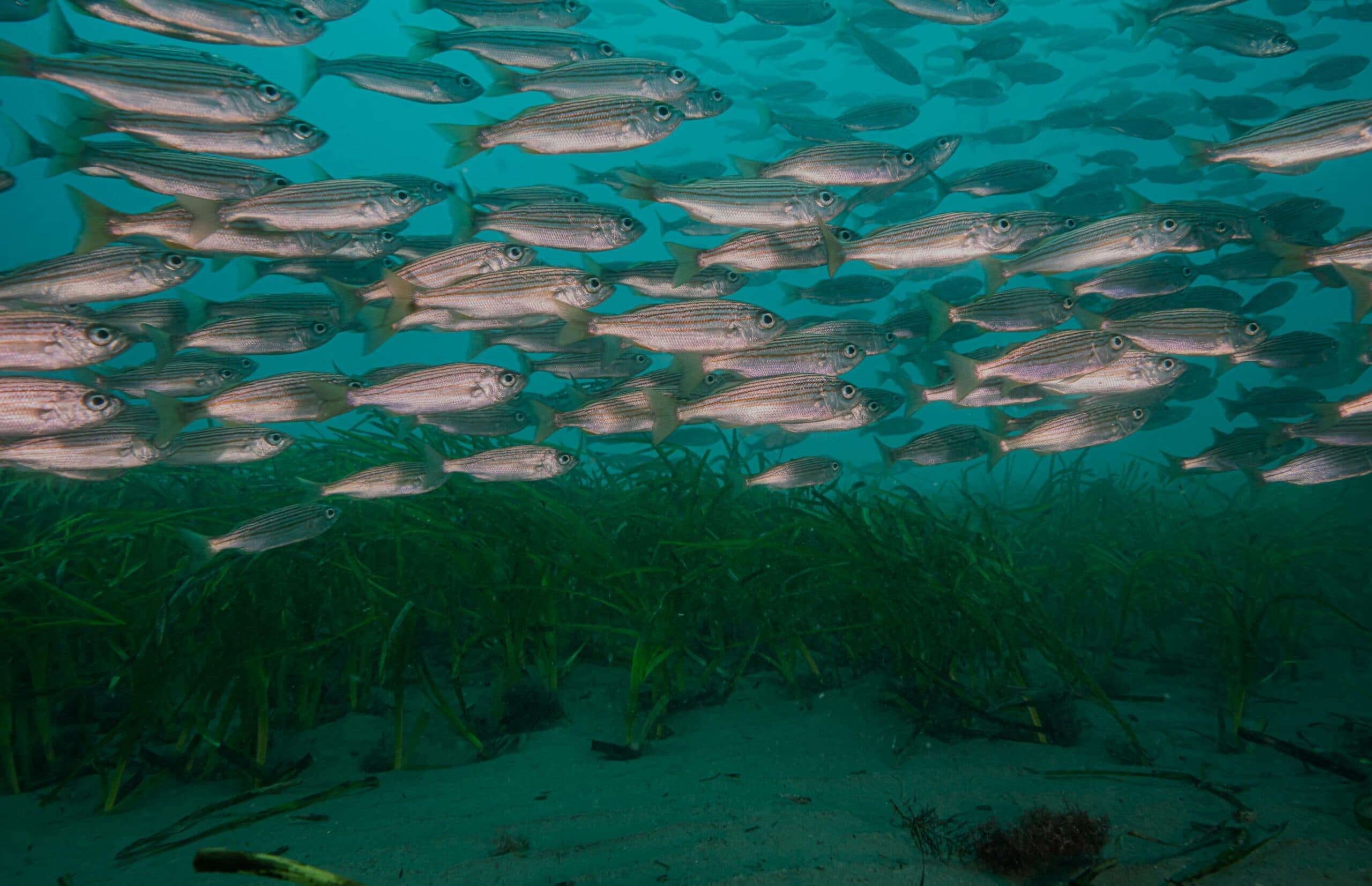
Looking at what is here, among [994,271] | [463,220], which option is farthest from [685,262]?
[994,271]

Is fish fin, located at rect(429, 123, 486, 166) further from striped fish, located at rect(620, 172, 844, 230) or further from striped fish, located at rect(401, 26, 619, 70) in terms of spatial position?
striped fish, located at rect(620, 172, 844, 230)

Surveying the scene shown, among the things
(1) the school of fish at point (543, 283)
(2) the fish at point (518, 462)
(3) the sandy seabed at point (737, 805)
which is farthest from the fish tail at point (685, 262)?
(3) the sandy seabed at point (737, 805)

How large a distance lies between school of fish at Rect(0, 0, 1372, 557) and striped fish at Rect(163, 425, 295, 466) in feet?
0.07

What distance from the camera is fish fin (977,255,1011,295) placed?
5445mm

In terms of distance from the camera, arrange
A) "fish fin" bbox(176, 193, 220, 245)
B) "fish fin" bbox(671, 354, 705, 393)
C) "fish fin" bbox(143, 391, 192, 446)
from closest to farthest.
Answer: "fish fin" bbox(143, 391, 192, 446) < "fish fin" bbox(176, 193, 220, 245) < "fish fin" bbox(671, 354, 705, 393)

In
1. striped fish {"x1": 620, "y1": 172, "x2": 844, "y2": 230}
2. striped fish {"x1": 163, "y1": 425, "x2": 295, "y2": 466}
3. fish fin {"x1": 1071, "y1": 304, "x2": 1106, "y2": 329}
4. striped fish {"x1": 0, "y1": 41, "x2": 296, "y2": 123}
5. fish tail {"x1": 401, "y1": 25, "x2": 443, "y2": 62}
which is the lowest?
striped fish {"x1": 163, "y1": 425, "x2": 295, "y2": 466}

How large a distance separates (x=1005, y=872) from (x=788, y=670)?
1830mm

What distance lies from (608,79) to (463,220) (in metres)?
1.98

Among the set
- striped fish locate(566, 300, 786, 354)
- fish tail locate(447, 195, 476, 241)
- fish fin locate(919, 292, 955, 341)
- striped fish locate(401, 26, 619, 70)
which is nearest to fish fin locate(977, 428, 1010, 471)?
fish fin locate(919, 292, 955, 341)

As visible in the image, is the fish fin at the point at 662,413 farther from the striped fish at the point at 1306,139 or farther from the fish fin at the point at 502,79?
the striped fish at the point at 1306,139

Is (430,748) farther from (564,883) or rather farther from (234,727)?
(564,883)

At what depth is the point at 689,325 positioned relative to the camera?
4.97m

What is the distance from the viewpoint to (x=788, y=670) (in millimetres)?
3793

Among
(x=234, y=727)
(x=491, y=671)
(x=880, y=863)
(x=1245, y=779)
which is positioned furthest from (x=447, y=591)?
(x=1245, y=779)
